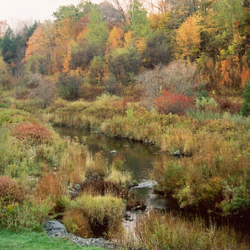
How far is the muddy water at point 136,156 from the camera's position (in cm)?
948

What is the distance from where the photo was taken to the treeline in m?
31.6

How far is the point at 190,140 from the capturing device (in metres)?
14.4

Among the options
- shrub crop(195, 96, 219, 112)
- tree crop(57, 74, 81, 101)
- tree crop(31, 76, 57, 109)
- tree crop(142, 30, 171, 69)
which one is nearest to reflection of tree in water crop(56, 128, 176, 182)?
shrub crop(195, 96, 219, 112)

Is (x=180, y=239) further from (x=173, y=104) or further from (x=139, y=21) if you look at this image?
(x=139, y=21)

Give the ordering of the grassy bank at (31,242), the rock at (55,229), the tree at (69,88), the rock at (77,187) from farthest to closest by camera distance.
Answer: the tree at (69,88), the rock at (77,187), the rock at (55,229), the grassy bank at (31,242)

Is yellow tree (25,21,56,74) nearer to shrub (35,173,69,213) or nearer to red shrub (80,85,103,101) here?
red shrub (80,85,103,101)

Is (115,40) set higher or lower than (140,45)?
higher

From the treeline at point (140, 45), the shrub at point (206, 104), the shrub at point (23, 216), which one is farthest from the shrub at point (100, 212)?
the treeline at point (140, 45)

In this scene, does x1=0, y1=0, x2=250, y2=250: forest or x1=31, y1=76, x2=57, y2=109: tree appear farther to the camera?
x1=31, y1=76, x2=57, y2=109: tree

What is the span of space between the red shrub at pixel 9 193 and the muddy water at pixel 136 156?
378 cm

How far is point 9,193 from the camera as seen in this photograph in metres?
6.45

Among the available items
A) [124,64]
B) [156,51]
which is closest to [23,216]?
[124,64]

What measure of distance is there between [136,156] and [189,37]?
23.4m

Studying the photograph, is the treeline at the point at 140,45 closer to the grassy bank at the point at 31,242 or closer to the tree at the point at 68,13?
the tree at the point at 68,13
